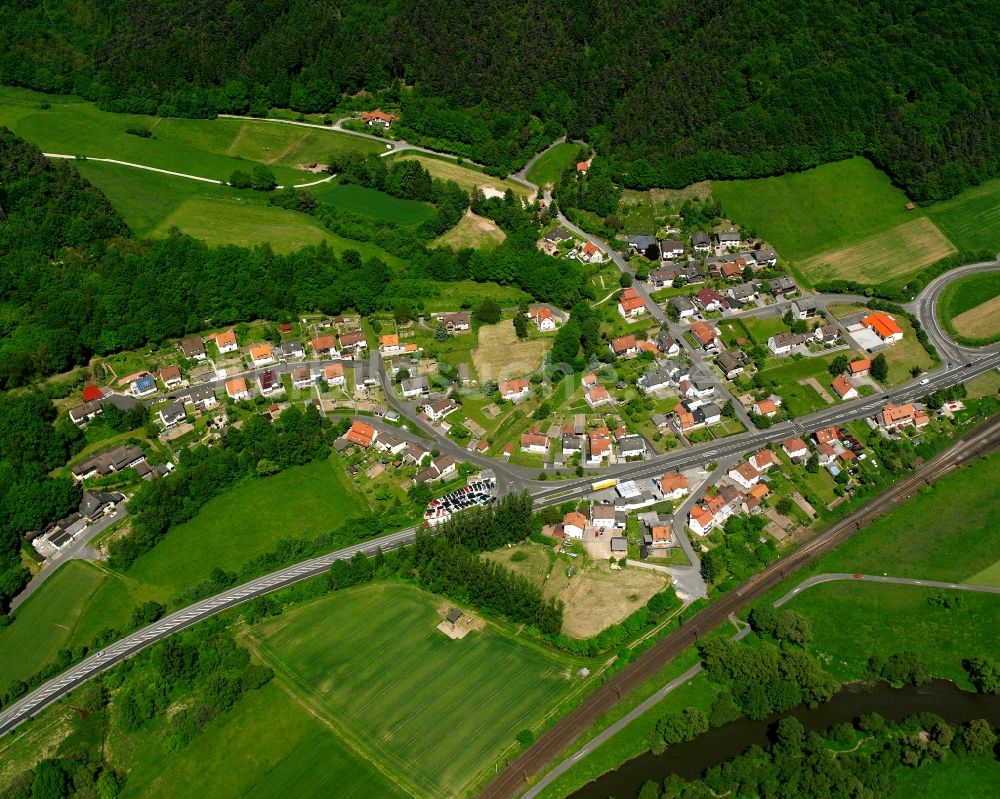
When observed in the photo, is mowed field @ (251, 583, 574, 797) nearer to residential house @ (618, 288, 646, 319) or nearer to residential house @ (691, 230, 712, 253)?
residential house @ (618, 288, 646, 319)

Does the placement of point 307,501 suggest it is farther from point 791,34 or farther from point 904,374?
point 791,34

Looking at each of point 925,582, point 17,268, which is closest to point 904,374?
point 925,582

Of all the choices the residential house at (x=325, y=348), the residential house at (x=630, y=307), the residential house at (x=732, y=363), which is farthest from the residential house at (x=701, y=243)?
the residential house at (x=325, y=348)

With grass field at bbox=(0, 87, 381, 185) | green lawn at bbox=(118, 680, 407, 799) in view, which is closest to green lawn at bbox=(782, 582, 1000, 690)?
green lawn at bbox=(118, 680, 407, 799)

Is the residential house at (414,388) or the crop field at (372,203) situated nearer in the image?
the residential house at (414,388)

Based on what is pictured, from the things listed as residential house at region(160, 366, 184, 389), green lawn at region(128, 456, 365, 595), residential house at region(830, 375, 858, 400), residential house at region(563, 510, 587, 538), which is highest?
residential house at region(830, 375, 858, 400)

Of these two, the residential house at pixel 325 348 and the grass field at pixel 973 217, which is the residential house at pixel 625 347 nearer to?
the residential house at pixel 325 348
